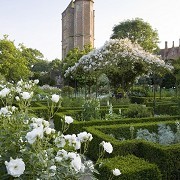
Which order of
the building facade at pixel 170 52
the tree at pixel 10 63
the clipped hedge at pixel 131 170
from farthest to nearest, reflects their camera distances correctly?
the building facade at pixel 170 52
the tree at pixel 10 63
the clipped hedge at pixel 131 170

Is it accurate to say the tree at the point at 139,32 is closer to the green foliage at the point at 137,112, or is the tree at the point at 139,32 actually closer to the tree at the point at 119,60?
→ the tree at the point at 119,60

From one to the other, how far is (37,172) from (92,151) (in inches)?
183

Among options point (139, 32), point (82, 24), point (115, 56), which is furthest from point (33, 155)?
point (82, 24)

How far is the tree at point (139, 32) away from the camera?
4481cm

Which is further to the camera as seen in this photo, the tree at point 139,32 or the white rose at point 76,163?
the tree at point 139,32

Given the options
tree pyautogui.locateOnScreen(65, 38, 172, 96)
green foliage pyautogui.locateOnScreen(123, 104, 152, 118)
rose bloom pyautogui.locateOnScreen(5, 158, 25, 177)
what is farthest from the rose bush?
tree pyautogui.locateOnScreen(65, 38, 172, 96)

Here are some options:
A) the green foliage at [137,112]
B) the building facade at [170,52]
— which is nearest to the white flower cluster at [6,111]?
the green foliage at [137,112]

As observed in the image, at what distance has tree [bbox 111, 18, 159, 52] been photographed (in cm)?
4481

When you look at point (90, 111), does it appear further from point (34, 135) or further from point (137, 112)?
point (34, 135)

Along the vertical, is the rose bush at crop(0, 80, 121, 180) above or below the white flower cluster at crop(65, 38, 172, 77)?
below

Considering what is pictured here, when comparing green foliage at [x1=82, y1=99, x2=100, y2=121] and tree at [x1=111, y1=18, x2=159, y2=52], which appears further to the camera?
tree at [x1=111, y1=18, x2=159, y2=52]

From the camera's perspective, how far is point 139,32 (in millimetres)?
45156

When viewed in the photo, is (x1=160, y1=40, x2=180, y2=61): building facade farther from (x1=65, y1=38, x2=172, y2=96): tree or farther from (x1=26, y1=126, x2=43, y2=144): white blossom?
(x1=26, y1=126, x2=43, y2=144): white blossom

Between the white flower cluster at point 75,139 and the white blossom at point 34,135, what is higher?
the white blossom at point 34,135
